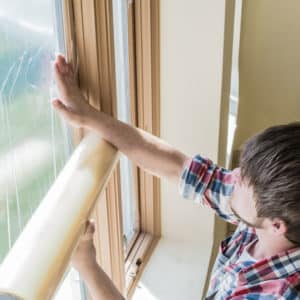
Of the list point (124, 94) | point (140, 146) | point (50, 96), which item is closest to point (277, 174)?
point (140, 146)

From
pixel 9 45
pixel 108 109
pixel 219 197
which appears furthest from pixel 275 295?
pixel 9 45

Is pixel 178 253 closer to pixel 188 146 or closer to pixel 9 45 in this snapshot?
pixel 188 146

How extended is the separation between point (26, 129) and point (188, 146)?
0.73 meters

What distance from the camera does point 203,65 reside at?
4.96 feet

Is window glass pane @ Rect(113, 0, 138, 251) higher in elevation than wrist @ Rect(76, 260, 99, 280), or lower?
higher

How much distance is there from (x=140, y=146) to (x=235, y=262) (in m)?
0.31

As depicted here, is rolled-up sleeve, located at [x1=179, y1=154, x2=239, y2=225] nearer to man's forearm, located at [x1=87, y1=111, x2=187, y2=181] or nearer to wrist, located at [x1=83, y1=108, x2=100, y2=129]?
man's forearm, located at [x1=87, y1=111, x2=187, y2=181]

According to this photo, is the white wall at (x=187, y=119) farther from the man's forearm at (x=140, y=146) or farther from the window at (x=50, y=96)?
the man's forearm at (x=140, y=146)

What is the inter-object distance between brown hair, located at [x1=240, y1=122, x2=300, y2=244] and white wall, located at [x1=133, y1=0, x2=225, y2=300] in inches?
24.0

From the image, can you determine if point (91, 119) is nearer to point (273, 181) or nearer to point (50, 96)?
point (50, 96)

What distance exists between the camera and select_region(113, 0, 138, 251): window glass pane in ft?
4.39

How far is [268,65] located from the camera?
2273 millimetres

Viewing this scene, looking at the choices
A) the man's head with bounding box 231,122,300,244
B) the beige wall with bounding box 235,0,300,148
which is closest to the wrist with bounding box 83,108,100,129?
the man's head with bounding box 231,122,300,244

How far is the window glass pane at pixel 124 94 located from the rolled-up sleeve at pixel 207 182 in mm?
321
